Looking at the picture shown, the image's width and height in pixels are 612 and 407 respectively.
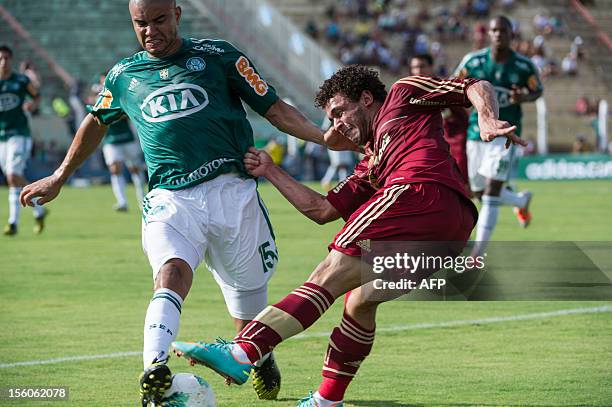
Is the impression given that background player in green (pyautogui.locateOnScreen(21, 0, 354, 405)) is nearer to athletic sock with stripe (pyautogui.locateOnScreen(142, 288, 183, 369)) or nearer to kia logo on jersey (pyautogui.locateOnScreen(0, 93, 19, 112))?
athletic sock with stripe (pyautogui.locateOnScreen(142, 288, 183, 369))

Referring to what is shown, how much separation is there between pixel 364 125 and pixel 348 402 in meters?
1.52

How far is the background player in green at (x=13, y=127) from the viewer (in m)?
17.3

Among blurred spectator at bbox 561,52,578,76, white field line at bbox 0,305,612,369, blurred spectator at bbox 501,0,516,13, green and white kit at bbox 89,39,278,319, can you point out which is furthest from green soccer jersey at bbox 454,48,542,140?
blurred spectator at bbox 501,0,516,13

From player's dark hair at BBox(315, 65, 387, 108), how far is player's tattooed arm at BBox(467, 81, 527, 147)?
610 millimetres

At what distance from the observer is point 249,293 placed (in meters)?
6.61

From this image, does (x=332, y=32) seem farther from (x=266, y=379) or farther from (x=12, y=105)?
(x=266, y=379)

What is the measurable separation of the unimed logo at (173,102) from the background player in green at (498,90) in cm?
691

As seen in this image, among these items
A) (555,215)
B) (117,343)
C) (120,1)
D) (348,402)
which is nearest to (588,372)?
(348,402)

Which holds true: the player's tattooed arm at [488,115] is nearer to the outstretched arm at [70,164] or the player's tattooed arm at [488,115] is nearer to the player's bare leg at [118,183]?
the outstretched arm at [70,164]

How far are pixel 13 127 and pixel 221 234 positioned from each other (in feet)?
39.0

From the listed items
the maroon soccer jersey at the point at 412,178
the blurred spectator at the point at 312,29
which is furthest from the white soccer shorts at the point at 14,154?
the blurred spectator at the point at 312,29

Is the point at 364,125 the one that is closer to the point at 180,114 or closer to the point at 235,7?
the point at 180,114

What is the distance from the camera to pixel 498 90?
13.2 metres

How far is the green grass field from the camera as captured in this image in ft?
21.7
